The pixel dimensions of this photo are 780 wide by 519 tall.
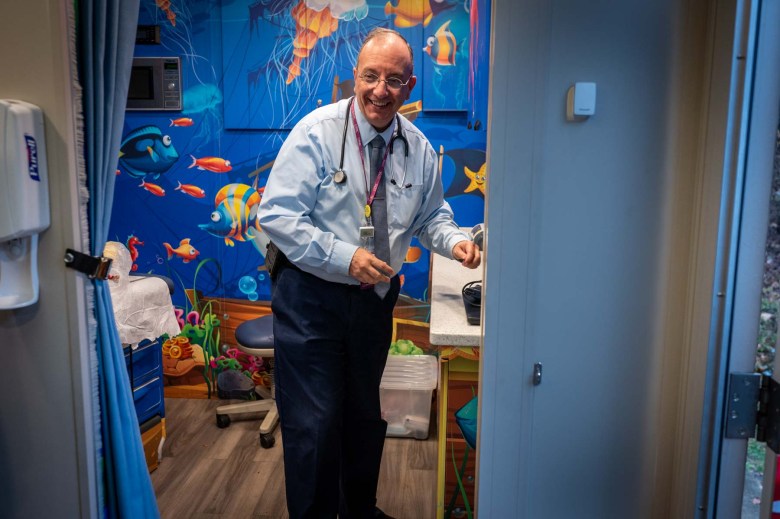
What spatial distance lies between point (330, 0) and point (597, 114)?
2491mm

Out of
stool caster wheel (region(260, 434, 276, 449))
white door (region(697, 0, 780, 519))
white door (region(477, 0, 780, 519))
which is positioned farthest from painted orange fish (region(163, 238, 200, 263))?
white door (region(697, 0, 780, 519))

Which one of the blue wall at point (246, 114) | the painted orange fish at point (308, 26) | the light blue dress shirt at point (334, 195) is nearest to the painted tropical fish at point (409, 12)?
the blue wall at point (246, 114)

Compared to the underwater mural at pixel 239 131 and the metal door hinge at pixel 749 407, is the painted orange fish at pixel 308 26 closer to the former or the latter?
the underwater mural at pixel 239 131

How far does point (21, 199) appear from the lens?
1289 mm

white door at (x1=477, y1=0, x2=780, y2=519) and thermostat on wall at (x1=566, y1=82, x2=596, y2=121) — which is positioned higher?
thermostat on wall at (x1=566, y1=82, x2=596, y2=121)

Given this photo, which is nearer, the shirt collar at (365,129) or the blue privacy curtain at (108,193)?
the blue privacy curtain at (108,193)

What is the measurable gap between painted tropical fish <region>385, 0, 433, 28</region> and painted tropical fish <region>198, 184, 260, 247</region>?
1.18 meters

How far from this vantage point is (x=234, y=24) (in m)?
3.24

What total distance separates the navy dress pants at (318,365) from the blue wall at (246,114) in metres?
1.48

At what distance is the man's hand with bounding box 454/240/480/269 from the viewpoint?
1.81m

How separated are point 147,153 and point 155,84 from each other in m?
0.37

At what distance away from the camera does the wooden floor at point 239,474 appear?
2383 millimetres

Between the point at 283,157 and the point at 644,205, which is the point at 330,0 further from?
the point at 644,205

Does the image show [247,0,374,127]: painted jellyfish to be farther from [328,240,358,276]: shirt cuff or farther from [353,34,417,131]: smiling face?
[328,240,358,276]: shirt cuff
